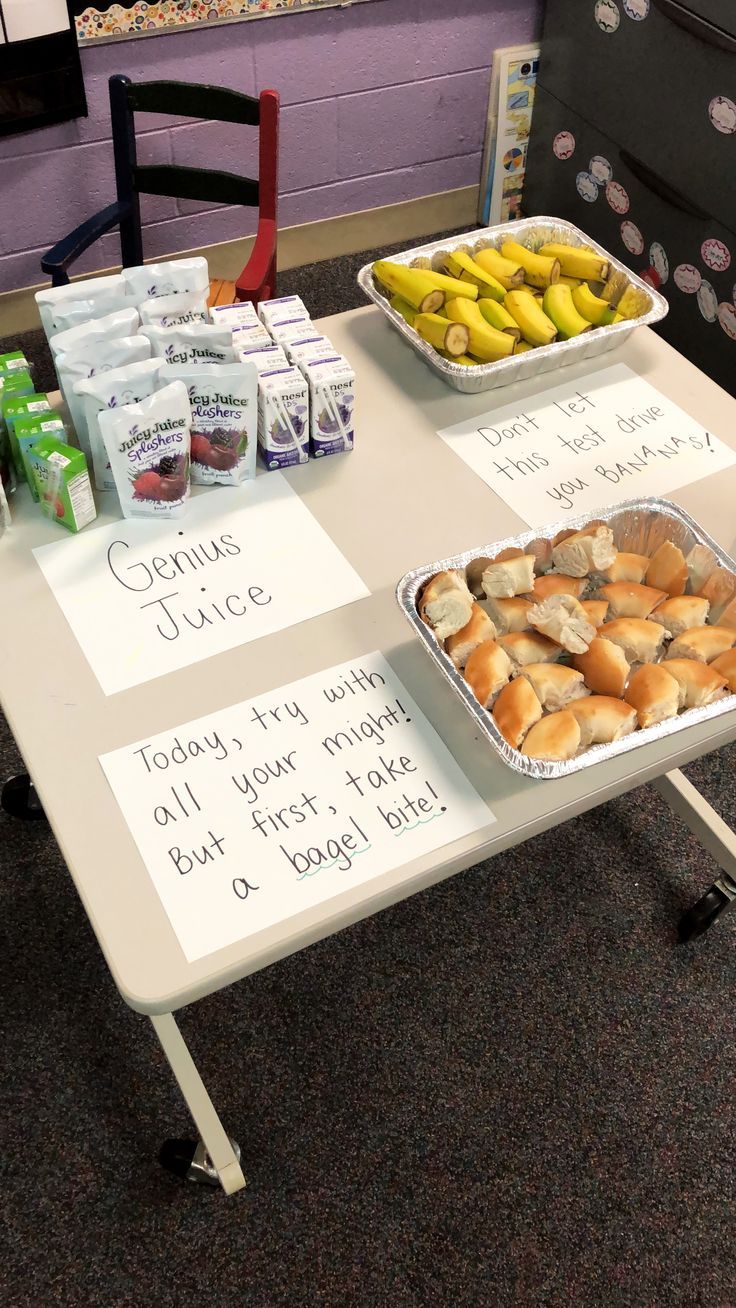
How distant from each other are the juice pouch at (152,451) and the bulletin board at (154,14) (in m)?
1.37

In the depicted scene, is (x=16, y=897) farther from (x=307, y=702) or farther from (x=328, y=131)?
(x=328, y=131)

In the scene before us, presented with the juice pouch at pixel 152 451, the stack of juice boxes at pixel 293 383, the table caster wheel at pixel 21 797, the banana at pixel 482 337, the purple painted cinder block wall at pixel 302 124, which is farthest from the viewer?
the purple painted cinder block wall at pixel 302 124

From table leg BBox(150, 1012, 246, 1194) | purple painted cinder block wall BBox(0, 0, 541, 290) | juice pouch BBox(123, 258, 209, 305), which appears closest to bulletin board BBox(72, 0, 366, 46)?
purple painted cinder block wall BBox(0, 0, 541, 290)

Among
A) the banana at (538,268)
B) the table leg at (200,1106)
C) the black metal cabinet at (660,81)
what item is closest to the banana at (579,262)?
the banana at (538,268)

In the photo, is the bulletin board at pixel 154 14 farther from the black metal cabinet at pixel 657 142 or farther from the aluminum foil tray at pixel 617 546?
the aluminum foil tray at pixel 617 546

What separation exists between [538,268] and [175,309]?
1.71ft

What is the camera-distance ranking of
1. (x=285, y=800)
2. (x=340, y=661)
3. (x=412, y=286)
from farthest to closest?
(x=412, y=286) → (x=340, y=661) → (x=285, y=800)

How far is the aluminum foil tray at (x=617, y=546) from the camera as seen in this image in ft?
2.98

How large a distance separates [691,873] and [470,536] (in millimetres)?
810

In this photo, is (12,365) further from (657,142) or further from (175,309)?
(657,142)

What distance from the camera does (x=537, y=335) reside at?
1.30 m

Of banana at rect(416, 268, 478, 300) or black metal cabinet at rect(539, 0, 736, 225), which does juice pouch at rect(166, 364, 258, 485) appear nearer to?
banana at rect(416, 268, 478, 300)

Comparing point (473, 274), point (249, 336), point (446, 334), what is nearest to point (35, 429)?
point (249, 336)

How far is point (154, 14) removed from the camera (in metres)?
2.02
